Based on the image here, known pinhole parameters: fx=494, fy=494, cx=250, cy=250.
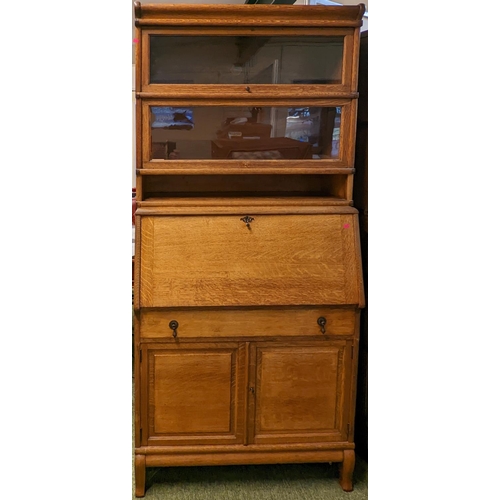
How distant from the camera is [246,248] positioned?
1555 mm

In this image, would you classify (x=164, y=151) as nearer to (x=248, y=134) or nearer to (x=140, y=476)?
(x=248, y=134)

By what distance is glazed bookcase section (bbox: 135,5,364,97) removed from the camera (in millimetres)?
1502

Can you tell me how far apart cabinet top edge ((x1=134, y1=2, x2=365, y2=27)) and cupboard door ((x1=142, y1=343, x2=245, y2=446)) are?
1.00m

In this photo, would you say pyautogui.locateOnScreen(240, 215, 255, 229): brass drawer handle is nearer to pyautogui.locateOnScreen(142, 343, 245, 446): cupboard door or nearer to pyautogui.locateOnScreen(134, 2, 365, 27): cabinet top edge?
pyautogui.locateOnScreen(142, 343, 245, 446): cupboard door

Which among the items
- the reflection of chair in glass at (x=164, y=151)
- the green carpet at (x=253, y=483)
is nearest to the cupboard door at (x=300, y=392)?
the green carpet at (x=253, y=483)

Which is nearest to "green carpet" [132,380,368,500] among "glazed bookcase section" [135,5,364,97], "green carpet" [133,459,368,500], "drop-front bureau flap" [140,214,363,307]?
"green carpet" [133,459,368,500]

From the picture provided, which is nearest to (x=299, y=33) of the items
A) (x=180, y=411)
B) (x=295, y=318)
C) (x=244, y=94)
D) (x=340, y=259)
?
(x=244, y=94)

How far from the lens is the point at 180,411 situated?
160 cm

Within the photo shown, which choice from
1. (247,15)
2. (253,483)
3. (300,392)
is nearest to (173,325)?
(300,392)

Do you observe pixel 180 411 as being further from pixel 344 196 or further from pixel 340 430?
pixel 344 196

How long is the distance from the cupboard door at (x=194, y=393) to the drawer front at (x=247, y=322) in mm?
49

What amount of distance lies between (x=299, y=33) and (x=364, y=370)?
115 cm

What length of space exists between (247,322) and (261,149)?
22.2 inches

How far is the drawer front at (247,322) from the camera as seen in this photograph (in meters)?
1.56
